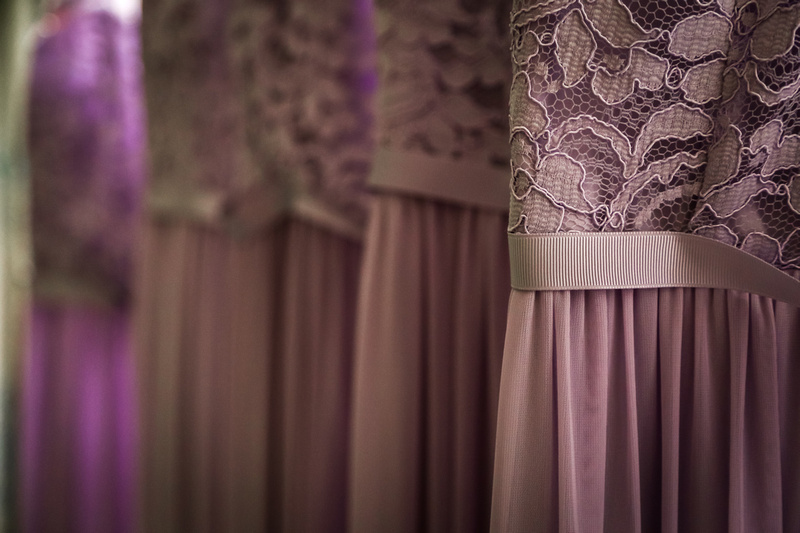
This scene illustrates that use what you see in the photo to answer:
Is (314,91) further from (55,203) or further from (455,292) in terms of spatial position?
(55,203)

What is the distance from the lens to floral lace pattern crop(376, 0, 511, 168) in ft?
1.98

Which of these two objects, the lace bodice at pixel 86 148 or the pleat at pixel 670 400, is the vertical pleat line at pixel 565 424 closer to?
the pleat at pixel 670 400

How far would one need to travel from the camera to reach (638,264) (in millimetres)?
454

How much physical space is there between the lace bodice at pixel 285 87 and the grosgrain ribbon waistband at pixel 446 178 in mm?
153

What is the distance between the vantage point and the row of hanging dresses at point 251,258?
2.58 ft

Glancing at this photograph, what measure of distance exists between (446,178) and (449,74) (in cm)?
12

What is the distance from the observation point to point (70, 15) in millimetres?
1175

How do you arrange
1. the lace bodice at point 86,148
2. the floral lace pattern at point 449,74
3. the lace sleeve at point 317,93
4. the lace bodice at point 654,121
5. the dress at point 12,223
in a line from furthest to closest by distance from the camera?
the dress at point 12,223 < the lace bodice at point 86,148 < the lace sleeve at point 317,93 < the floral lace pattern at point 449,74 < the lace bodice at point 654,121

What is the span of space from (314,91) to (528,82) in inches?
16.9

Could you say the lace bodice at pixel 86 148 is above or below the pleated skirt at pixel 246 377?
above

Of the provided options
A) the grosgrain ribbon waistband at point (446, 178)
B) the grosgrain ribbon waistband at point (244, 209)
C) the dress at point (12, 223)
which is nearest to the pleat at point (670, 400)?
the grosgrain ribbon waistband at point (446, 178)

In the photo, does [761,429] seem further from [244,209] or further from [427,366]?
[244,209]

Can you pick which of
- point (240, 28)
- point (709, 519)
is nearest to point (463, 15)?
point (240, 28)

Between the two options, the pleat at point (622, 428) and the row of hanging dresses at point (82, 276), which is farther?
the row of hanging dresses at point (82, 276)
